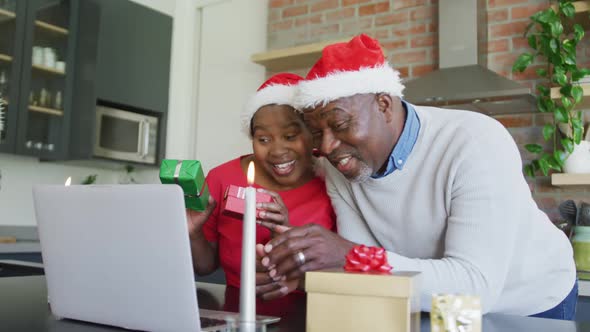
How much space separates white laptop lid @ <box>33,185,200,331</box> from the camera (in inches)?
26.9

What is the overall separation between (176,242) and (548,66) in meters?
2.71

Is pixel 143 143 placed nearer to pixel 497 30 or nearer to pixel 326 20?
pixel 326 20

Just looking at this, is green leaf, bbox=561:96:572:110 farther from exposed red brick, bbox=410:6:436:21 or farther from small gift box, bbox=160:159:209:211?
small gift box, bbox=160:159:209:211

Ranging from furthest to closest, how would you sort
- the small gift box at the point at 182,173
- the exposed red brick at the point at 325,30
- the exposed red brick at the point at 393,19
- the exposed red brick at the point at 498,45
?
the exposed red brick at the point at 325,30 < the exposed red brick at the point at 393,19 < the exposed red brick at the point at 498,45 < the small gift box at the point at 182,173

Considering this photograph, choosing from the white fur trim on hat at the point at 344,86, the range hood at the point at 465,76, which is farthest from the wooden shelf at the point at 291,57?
the white fur trim on hat at the point at 344,86

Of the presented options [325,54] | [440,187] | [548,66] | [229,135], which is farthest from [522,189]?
[229,135]

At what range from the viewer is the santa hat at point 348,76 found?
3.77 ft

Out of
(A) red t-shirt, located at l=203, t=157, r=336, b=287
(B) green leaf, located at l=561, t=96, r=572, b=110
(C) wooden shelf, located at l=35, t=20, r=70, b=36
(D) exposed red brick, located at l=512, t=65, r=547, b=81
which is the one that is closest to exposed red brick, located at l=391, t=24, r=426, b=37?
(D) exposed red brick, located at l=512, t=65, r=547, b=81

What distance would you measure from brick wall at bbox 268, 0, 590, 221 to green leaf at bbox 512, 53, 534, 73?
0.65 feet

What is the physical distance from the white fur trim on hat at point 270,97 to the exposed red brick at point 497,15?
2.10m

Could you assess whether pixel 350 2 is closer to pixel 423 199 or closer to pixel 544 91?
pixel 544 91

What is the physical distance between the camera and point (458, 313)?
22.4 inches

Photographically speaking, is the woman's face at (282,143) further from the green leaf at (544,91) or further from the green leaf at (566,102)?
the green leaf at (544,91)

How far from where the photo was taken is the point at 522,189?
3.48ft
